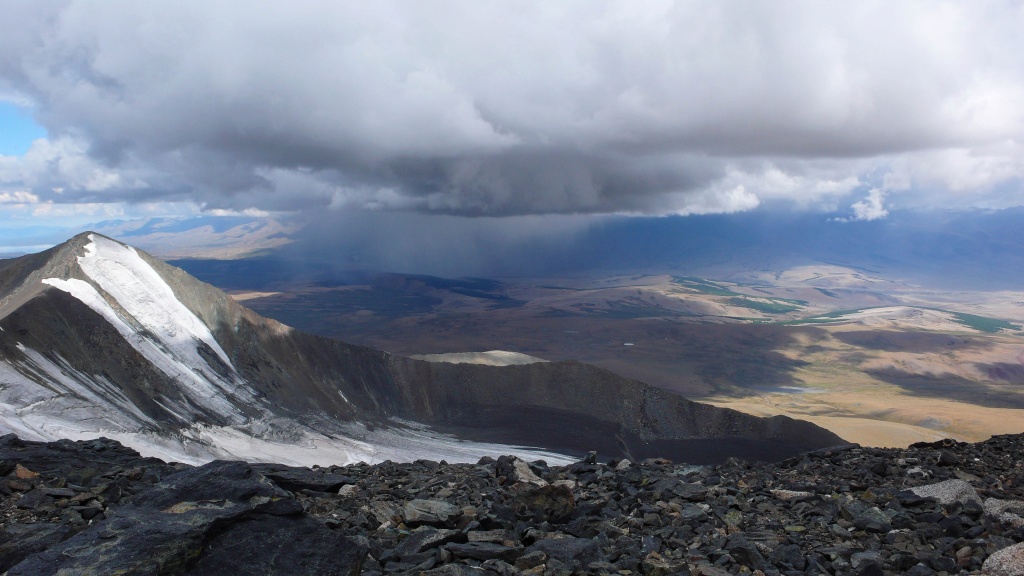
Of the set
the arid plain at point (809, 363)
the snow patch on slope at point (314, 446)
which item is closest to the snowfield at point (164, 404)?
the snow patch on slope at point (314, 446)

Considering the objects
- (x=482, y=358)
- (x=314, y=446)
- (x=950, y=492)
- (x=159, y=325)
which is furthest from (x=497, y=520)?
(x=482, y=358)

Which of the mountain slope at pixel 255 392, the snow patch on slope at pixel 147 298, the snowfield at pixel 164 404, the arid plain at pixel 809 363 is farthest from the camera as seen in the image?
the arid plain at pixel 809 363

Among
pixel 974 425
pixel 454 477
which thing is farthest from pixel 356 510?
pixel 974 425

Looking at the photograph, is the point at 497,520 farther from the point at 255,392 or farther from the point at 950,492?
the point at 255,392

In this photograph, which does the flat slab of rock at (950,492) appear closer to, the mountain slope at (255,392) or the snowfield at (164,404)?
the snowfield at (164,404)

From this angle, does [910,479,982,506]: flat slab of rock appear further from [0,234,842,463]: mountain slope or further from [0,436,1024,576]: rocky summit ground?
[0,234,842,463]: mountain slope

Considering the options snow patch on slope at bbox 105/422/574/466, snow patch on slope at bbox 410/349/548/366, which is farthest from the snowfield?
snow patch on slope at bbox 410/349/548/366

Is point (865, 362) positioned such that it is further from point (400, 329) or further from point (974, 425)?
point (400, 329)
